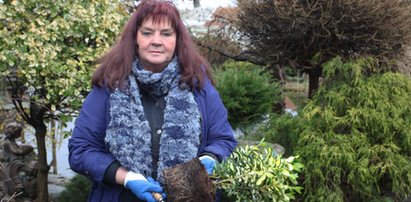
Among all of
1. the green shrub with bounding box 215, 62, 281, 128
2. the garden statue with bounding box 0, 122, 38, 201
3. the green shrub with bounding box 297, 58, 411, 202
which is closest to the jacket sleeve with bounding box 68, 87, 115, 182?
the green shrub with bounding box 297, 58, 411, 202

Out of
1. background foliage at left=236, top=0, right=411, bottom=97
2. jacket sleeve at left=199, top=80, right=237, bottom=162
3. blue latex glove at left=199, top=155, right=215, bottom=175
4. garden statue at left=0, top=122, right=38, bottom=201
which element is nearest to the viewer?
blue latex glove at left=199, top=155, right=215, bottom=175

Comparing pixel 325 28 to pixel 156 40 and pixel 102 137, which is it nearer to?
pixel 156 40

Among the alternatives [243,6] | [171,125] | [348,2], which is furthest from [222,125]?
[243,6]

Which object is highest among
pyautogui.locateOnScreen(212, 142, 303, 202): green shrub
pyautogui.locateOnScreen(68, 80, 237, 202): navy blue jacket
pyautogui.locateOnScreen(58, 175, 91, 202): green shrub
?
pyautogui.locateOnScreen(68, 80, 237, 202): navy blue jacket

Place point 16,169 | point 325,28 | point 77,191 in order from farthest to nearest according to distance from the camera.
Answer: point 16,169 < point 77,191 < point 325,28

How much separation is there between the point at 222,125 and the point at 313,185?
2.23 meters

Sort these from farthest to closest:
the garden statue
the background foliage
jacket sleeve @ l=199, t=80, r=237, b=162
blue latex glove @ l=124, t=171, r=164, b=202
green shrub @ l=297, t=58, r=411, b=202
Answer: the garden statue → the background foliage → green shrub @ l=297, t=58, r=411, b=202 → jacket sleeve @ l=199, t=80, r=237, b=162 → blue latex glove @ l=124, t=171, r=164, b=202

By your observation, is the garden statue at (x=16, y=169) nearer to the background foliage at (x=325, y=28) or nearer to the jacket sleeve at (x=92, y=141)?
the background foliage at (x=325, y=28)

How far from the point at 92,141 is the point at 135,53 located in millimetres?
411

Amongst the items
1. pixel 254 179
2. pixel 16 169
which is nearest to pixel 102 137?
pixel 254 179

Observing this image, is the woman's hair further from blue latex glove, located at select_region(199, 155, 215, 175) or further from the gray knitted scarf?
blue latex glove, located at select_region(199, 155, 215, 175)

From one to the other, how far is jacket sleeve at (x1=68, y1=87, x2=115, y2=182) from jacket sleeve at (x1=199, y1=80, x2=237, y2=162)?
0.40 m

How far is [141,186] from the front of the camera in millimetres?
1931

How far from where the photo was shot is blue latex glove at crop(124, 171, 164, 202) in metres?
1.93
